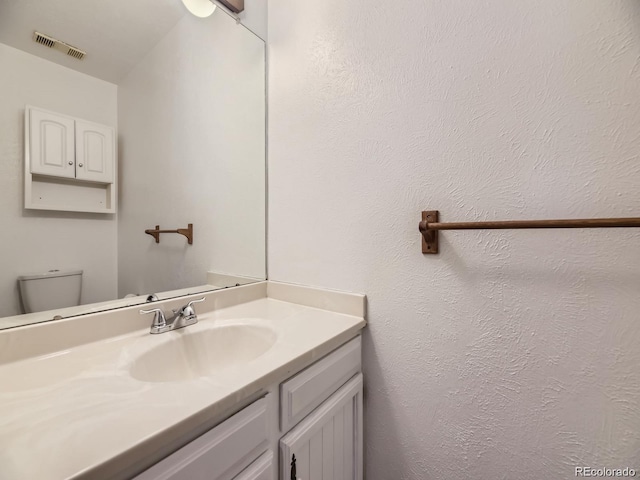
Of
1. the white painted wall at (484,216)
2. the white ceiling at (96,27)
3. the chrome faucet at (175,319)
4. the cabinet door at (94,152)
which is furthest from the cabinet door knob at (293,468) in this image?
the white ceiling at (96,27)

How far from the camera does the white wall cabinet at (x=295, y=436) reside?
0.46 meters

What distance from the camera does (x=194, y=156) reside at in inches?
43.9

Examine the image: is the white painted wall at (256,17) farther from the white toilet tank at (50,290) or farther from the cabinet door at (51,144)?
the white toilet tank at (50,290)

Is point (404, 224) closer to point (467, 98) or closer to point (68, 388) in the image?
point (467, 98)

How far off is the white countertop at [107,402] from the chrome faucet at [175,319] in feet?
0.10

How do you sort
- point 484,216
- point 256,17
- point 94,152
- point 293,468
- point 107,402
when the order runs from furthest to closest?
point 256,17, point 94,152, point 484,216, point 293,468, point 107,402

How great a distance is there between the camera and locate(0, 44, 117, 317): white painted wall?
26.6 inches

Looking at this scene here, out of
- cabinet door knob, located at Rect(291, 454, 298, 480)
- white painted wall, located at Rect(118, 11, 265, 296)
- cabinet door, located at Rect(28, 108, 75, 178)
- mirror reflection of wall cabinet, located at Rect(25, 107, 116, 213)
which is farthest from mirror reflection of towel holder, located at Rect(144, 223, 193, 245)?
cabinet door knob, located at Rect(291, 454, 298, 480)

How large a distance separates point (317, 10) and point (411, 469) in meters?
1.62

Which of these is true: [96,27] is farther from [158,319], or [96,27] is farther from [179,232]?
[158,319]

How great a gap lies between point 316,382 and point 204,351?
1.25 ft

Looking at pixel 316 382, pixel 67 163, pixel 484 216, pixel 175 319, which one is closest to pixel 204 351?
pixel 175 319

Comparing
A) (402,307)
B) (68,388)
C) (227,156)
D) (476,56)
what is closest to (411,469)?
(402,307)

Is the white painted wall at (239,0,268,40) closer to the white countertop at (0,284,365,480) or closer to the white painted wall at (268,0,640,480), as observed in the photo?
the white painted wall at (268,0,640,480)
